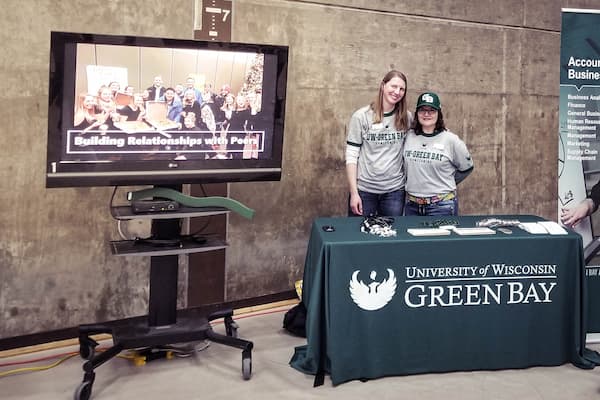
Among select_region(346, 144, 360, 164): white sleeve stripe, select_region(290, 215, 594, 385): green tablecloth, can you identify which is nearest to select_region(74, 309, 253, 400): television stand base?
select_region(290, 215, 594, 385): green tablecloth

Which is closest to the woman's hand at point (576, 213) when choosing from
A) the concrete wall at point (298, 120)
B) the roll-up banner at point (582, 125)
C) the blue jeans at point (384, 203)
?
the roll-up banner at point (582, 125)

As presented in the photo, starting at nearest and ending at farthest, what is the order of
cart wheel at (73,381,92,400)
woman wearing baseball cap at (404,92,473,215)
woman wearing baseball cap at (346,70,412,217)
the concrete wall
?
cart wheel at (73,381,92,400) < the concrete wall < woman wearing baseball cap at (404,92,473,215) < woman wearing baseball cap at (346,70,412,217)

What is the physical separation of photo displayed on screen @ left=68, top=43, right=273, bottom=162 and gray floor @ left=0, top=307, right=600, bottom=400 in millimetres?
1047

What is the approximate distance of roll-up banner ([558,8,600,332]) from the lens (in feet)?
10.5

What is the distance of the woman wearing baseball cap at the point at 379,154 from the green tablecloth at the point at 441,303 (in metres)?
0.59

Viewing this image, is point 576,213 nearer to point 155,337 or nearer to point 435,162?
point 435,162

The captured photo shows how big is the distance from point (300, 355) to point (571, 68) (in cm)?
215

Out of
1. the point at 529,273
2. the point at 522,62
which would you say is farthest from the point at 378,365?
the point at 522,62

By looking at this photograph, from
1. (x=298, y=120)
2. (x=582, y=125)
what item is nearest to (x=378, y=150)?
(x=298, y=120)

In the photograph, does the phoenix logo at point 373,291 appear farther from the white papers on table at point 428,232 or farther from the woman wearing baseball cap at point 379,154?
the woman wearing baseball cap at point 379,154

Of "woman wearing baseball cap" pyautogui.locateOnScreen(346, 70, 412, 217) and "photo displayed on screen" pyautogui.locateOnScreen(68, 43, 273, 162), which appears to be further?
"woman wearing baseball cap" pyautogui.locateOnScreen(346, 70, 412, 217)

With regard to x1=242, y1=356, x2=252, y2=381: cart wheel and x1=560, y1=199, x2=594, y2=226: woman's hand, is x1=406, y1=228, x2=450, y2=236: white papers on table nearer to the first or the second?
x1=560, y1=199, x2=594, y2=226: woman's hand

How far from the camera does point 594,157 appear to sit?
3295 millimetres

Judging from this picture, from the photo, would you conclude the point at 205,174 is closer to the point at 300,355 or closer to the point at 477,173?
the point at 300,355
